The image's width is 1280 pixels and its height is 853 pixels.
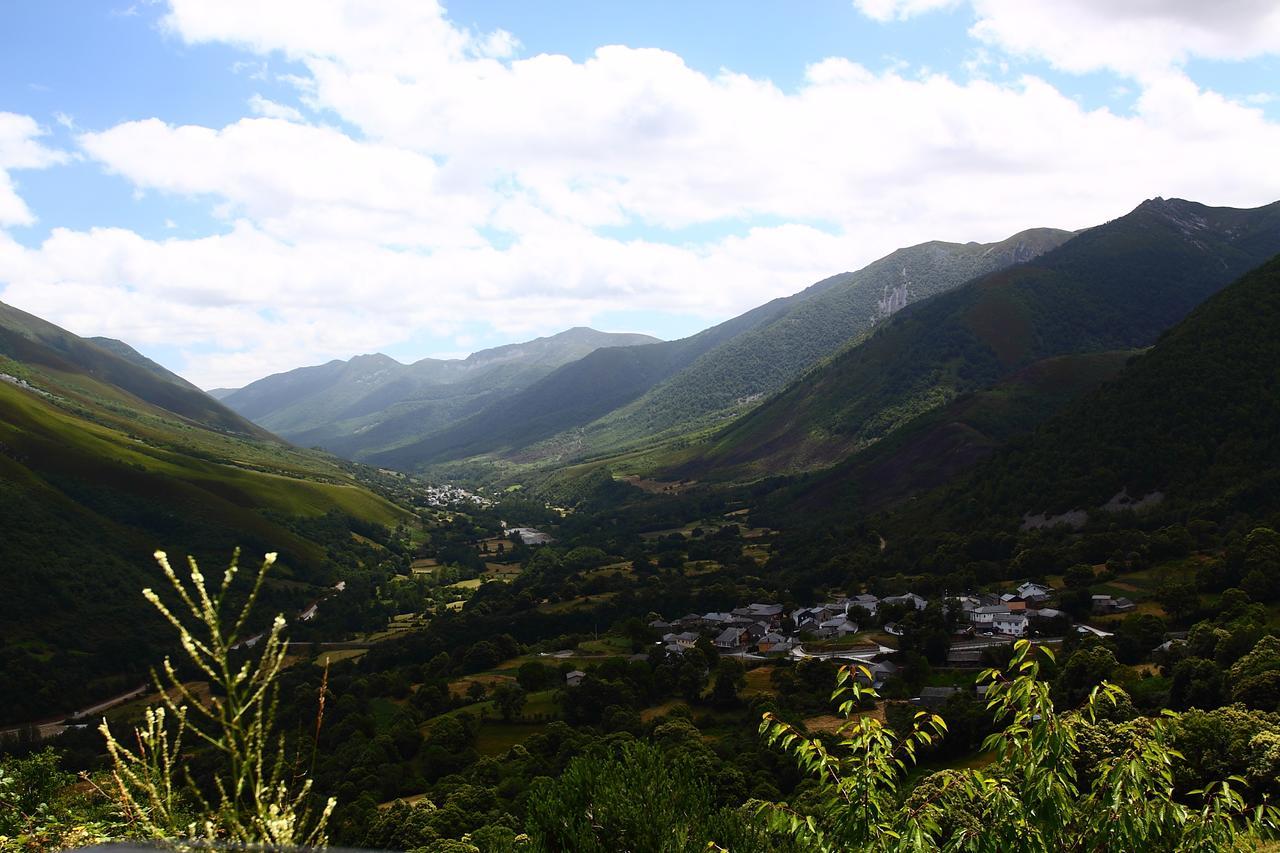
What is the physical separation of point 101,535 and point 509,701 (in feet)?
349

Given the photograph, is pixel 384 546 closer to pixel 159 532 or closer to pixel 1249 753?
pixel 159 532

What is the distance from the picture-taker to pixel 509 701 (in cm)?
7100

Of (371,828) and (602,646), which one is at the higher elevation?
(371,828)

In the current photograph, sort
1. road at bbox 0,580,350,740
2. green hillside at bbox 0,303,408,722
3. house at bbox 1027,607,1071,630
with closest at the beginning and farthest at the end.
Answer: house at bbox 1027,607,1071,630
road at bbox 0,580,350,740
green hillside at bbox 0,303,408,722

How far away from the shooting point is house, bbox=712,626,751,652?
283 feet

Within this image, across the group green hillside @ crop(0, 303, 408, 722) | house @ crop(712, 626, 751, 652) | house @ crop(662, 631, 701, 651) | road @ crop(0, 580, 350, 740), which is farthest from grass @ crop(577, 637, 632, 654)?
green hillside @ crop(0, 303, 408, 722)

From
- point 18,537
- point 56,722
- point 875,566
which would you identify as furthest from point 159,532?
point 875,566

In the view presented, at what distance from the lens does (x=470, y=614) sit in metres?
115

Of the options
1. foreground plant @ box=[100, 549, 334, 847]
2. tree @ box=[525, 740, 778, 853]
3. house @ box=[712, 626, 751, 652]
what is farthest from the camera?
house @ box=[712, 626, 751, 652]

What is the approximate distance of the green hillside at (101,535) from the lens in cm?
10488

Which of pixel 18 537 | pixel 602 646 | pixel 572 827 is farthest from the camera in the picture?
pixel 18 537

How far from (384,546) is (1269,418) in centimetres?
16996

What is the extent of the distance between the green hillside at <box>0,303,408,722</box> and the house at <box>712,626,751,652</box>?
73.3m

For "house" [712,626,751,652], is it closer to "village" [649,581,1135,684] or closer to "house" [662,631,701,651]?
"village" [649,581,1135,684]
